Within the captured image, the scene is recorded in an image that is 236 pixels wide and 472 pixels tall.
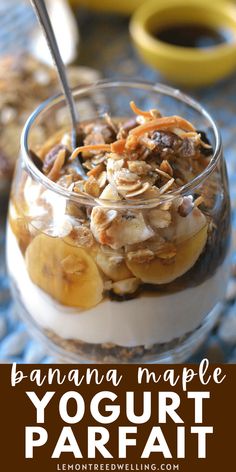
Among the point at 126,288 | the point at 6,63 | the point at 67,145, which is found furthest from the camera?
the point at 6,63

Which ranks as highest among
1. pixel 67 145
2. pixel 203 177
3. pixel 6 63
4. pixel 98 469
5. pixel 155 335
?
pixel 6 63

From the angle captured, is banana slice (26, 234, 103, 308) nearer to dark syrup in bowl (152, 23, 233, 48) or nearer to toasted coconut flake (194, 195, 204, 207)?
toasted coconut flake (194, 195, 204, 207)

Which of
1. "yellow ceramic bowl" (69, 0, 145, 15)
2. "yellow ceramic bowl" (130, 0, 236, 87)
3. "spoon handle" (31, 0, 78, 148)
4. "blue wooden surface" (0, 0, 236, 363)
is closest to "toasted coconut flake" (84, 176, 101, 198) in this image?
"spoon handle" (31, 0, 78, 148)

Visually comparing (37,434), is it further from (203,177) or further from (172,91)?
(172,91)

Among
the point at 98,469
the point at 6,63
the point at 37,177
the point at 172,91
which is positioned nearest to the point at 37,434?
the point at 98,469

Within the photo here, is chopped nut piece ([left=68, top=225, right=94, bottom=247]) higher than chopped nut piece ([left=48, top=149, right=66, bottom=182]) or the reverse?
the reverse

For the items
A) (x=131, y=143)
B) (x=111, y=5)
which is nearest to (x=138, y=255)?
(x=131, y=143)

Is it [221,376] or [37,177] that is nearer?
[37,177]

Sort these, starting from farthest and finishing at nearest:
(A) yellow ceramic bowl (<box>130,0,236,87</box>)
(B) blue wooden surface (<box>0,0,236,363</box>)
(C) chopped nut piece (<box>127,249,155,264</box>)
Result: (A) yellow ceramic bowl (<box>130,0,236,87</box>)
(B) blue wooden surface (<box>0,0,236,363</box>)
(C) chopped nut piece (<box>127,249,155,264</box>)

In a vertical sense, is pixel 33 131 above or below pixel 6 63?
below

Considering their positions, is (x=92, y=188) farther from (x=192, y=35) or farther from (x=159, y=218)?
(x=192, y=35)
